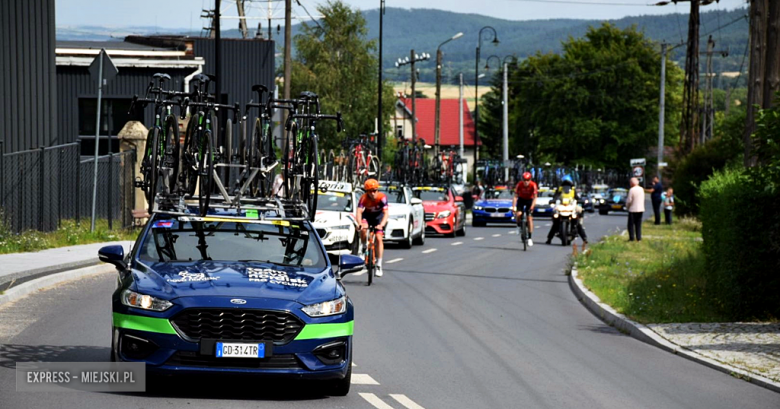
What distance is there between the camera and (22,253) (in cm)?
2264

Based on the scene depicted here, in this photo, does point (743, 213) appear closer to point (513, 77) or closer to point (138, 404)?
point (138, 404)

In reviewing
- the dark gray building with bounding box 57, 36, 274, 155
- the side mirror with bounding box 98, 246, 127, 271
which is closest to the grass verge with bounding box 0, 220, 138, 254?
the dark gray building with bounding box 57, 36, 274, 155

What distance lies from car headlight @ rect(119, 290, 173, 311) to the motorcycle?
22.8 metres

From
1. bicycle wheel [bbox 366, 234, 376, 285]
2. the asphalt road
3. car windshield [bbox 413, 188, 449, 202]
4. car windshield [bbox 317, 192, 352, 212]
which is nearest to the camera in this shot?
the asphalt road

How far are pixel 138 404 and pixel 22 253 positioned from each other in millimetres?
14678

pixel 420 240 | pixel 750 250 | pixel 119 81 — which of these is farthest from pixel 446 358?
pixel 119 81

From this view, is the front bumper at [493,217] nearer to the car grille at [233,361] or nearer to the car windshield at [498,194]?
the car windshield at [498,194]

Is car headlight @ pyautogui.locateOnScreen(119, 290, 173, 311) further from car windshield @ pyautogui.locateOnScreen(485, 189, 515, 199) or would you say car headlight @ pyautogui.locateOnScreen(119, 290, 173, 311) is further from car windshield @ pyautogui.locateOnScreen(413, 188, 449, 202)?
car windshield @ pyautogui.locateOnScreen(485, 189, 515, 199)

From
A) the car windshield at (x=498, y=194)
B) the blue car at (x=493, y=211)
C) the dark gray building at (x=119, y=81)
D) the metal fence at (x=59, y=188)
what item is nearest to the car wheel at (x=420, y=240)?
the metal fence at (x=59, y=188)

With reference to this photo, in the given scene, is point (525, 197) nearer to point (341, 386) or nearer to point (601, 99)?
point (341, 386)

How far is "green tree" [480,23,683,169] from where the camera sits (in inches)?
3748

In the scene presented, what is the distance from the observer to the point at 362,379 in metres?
10.6

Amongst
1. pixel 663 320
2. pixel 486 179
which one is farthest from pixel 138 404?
pixel 486 179

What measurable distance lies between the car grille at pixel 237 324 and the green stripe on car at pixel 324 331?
7 centimetres
